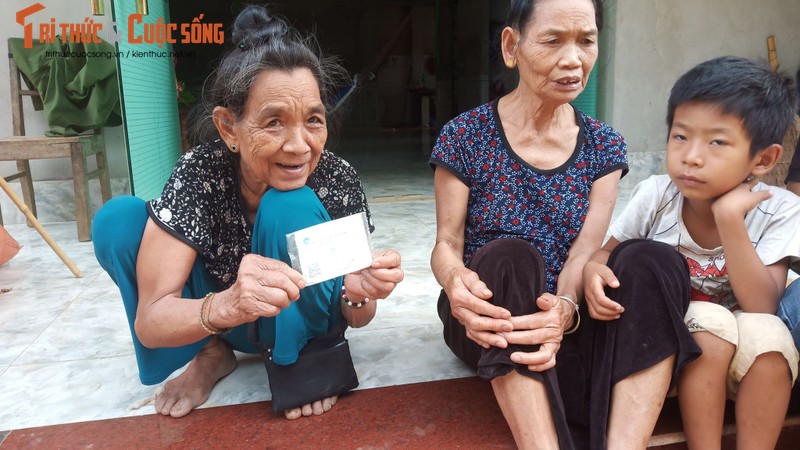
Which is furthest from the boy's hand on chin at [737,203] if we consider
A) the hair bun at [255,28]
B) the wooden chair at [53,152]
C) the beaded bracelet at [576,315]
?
the wooden chair at [53,152]

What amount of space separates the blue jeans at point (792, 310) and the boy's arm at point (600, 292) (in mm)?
389

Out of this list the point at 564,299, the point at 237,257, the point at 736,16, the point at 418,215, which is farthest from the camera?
the point at 736,16

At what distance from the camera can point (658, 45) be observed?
15.6 feet

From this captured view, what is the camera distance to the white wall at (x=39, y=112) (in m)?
3.82

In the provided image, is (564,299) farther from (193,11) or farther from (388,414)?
(193,11)

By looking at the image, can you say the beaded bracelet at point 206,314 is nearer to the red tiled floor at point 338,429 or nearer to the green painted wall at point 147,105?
the red tiled floor at point 338,429

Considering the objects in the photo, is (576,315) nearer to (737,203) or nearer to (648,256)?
→ (648,256)

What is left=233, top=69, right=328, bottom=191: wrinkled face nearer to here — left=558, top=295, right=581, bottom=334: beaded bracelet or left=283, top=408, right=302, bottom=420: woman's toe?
left=283, top=408, right=302, bottom=420: woman's toe

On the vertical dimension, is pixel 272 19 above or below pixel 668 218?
above

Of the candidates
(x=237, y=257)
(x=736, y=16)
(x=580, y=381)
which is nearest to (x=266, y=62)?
(x=237, y=257)

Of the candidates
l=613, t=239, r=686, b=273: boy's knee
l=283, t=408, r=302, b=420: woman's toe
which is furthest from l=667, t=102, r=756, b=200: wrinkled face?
l=283, t=408, r=302, b=420: woman's toe

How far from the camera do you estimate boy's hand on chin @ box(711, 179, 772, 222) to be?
1271 millimetres

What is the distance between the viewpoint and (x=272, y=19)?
1537mm

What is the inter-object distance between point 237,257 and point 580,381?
0.99 m
